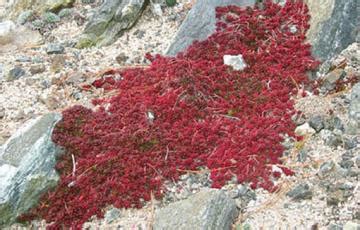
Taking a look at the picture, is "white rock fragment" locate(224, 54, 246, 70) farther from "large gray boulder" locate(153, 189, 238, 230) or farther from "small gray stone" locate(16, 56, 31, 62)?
"small gray stone" locate(16, 56, 31, 62)

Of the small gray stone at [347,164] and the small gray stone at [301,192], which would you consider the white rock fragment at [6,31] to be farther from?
the small gray stone at [347,164]

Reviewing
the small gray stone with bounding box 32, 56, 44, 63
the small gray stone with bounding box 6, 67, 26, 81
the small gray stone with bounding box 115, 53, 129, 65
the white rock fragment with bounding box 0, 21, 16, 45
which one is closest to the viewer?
the small gray stone with bounding box 6, 67, 26, 81

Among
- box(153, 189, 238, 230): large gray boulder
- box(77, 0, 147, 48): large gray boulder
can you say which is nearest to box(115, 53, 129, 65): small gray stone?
box(77, 0, 147, 48): large gray boulder

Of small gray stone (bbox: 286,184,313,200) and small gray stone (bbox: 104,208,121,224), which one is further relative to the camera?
small gray stone (bbox: 104,208,121,224)

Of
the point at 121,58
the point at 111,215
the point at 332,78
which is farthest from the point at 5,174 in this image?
the point at 332,78

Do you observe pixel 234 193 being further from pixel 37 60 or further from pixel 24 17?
pixel 24 17

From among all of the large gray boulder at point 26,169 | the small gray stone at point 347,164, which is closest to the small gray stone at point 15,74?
the large gray boulder at point 26,169

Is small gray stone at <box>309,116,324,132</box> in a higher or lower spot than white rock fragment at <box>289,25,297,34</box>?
lower
